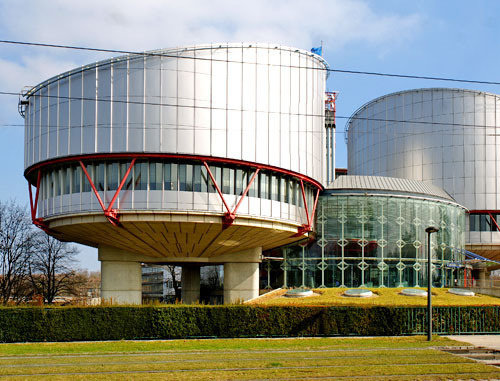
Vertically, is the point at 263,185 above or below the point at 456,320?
above

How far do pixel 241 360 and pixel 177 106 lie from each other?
2147 centimetres

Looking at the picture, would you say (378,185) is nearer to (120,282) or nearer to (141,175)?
(141,175)

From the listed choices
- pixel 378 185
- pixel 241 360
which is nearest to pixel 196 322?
pixel 241 360

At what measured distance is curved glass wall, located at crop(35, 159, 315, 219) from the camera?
39.8 meters

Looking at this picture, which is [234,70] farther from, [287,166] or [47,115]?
[47,115]

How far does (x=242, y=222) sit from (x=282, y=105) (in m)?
9.15

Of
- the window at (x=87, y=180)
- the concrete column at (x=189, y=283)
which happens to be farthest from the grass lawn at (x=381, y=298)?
the concrete column at (x=189, y=283)

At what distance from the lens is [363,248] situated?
5059 cm

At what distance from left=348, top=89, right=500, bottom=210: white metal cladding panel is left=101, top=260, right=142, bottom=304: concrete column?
3870 centimetres

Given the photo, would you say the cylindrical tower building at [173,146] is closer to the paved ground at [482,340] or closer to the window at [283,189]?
the window at [283,189]

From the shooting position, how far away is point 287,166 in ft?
145

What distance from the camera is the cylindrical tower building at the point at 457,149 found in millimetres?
68750

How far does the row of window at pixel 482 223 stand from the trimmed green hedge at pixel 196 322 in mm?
40787

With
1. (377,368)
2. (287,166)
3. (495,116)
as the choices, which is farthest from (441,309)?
(495,116)
